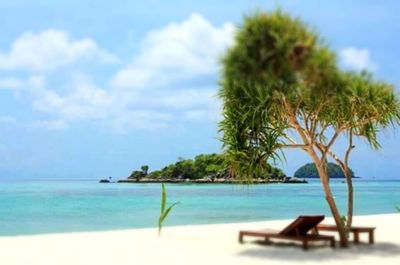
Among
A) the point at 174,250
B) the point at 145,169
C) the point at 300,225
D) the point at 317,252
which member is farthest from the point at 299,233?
the point at 145,169

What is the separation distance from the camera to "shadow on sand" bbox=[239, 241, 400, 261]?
887 cm

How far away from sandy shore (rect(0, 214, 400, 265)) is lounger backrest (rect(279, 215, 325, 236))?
22 centimetres

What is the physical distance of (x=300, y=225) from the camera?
9.65 meters

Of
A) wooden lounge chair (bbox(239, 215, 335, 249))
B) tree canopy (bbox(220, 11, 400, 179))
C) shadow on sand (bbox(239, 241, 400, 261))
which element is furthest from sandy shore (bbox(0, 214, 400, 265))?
tree canopy (bbox(220, 11, 400, 179))

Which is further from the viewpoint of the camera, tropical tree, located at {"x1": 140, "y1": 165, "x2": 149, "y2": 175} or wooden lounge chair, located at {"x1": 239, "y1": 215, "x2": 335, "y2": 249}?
tropical tree, located at {"x1": 140, "y1": 165, "x2": 149, "y2": 175}

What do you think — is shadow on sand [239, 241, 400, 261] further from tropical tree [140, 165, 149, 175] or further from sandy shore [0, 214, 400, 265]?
tropical tree [140, 165, 149, 175]

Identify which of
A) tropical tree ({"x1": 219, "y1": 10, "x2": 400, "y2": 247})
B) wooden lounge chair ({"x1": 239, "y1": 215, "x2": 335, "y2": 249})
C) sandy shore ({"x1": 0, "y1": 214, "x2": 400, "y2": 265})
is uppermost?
tropical tree ({"x1": 219, "y1": 10, "x2": 400, "y2": 247})

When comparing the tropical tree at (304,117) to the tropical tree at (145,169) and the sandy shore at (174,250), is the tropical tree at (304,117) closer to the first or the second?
the sandy shore at (174,250)

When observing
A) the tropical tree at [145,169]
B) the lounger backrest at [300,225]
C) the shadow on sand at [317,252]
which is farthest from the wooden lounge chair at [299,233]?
the tropical tree at [145,169]

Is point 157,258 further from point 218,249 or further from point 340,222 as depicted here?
point 340,222

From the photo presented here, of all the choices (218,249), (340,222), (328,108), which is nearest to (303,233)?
(340,222)

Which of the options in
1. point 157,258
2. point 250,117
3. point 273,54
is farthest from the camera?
point 250,117

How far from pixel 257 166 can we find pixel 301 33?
170 inches

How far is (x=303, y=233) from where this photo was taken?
9.91 m
